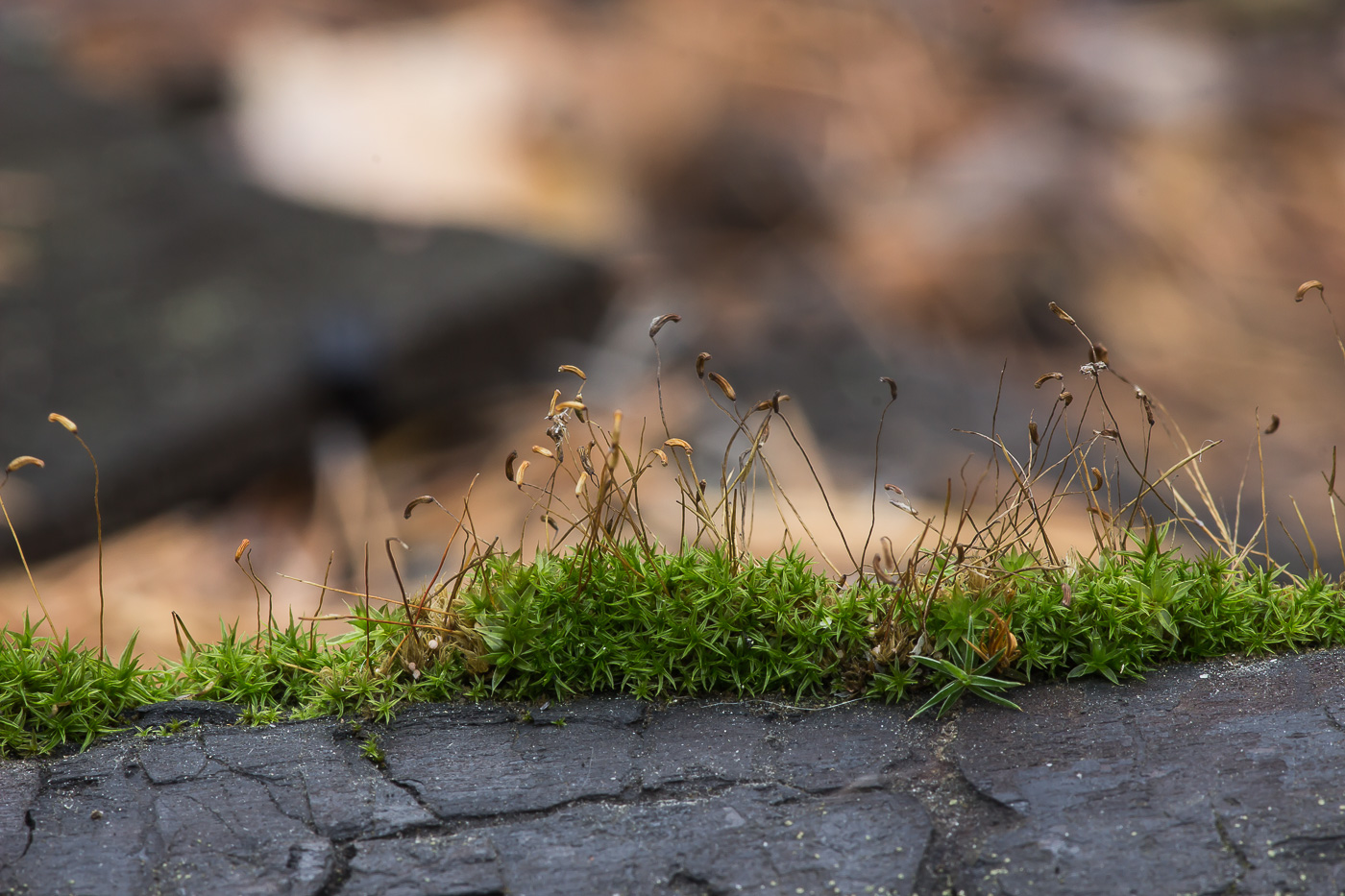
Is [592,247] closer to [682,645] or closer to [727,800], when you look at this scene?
[682,645]

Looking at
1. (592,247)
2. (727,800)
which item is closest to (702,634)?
(727,800)

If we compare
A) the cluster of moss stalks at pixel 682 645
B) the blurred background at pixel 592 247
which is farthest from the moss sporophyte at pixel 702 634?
the blurred background at pixel 592 247

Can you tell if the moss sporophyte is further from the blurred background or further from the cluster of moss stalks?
the blurred background

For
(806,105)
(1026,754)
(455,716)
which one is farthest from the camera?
(806,105)

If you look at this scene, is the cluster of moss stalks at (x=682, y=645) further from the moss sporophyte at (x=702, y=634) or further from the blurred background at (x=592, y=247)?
the blurred background at (x=592, y=247)

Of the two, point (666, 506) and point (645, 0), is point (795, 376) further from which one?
point (645, 0)

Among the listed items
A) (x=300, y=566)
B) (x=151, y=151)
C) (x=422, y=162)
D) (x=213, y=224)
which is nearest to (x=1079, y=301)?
(x=422, y=162)

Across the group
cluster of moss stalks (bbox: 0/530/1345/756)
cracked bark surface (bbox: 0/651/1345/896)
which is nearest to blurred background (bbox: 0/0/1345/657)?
cluster of moss stalks (bbox: 0/530/1345/756)
